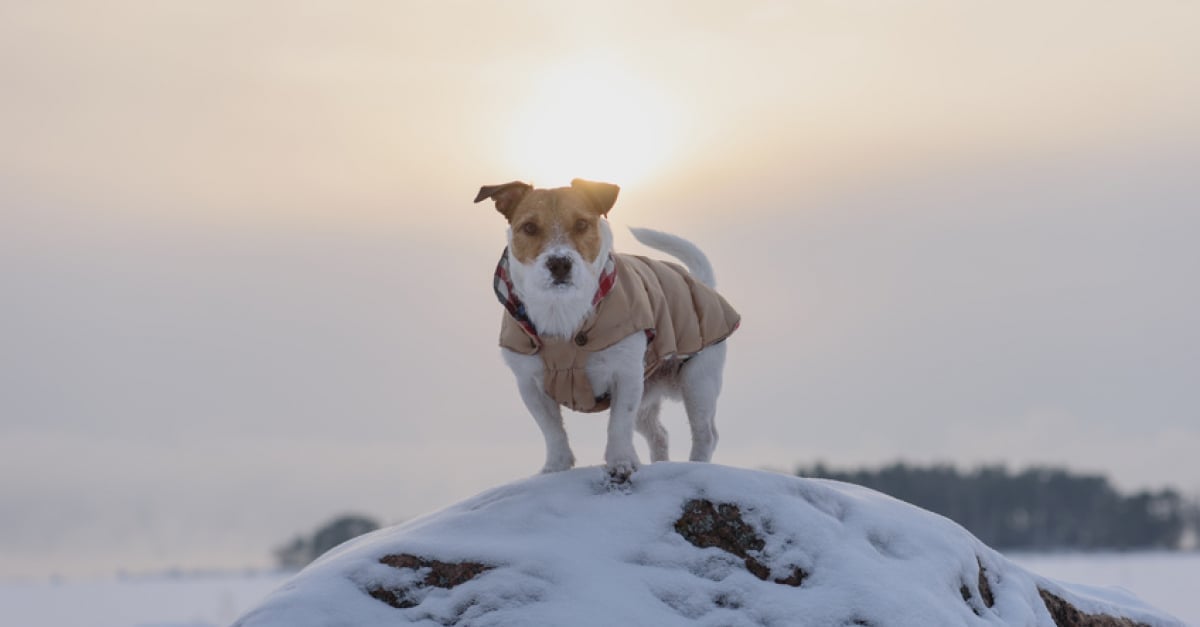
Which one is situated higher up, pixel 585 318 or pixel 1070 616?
pixel 585 318

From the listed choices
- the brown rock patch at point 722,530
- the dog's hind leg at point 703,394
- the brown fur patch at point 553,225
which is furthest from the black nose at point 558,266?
the dog's hind leg at point 703,394

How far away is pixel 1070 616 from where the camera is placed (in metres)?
8.87

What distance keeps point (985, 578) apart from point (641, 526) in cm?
242

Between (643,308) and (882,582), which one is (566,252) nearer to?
(643,308)

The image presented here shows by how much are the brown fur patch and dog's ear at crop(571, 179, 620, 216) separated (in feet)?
0.30

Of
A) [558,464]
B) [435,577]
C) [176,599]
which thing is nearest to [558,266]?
[558,464]

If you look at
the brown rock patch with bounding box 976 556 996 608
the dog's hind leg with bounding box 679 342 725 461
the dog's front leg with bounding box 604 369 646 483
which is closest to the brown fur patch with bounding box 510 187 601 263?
the dog's front leg with bounding box 604 369 646 483

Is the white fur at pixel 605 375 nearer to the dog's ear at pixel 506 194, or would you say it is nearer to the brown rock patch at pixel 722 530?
the dog's ear at pixel 506 194

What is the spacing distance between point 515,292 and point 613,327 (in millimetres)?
650

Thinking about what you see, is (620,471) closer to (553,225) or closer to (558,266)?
(558,266)

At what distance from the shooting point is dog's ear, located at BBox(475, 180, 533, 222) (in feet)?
26.2

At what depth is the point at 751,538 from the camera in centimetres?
736

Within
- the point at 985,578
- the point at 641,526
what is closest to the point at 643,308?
the point at 641,526

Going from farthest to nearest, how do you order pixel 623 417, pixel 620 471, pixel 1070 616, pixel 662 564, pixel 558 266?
pixel 1070 616
pixel 623 417
pixel 620 471
pixel 558 266
pixel 662 564
